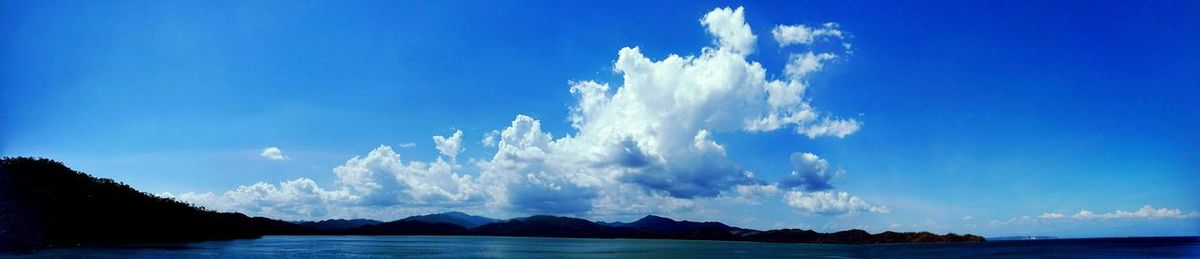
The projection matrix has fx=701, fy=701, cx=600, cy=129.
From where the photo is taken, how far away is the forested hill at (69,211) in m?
102

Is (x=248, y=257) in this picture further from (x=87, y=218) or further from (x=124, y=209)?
(x=124, y=209)

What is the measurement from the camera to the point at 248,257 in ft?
300

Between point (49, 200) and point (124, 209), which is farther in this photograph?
point (124, 209)

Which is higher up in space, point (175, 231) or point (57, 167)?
point (57, 167)

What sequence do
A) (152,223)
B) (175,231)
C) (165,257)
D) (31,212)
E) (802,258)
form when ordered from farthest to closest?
1. (175,231)
2. (152,223)
3. (802,258)
4. (31,212)
5. (165,257)

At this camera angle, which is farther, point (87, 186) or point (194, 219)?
point (194, 219)

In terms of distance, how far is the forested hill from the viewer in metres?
102

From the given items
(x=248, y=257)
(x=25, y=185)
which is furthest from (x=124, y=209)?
(x=248, y=257)

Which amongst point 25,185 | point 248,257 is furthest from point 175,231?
point 248,257

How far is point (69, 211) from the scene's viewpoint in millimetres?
122188

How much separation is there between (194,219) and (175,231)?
24395mm

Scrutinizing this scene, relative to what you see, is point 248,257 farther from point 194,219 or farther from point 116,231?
point 194,219

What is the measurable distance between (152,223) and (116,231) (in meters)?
23.2

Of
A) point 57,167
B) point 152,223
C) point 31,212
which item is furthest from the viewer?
point 152,223
